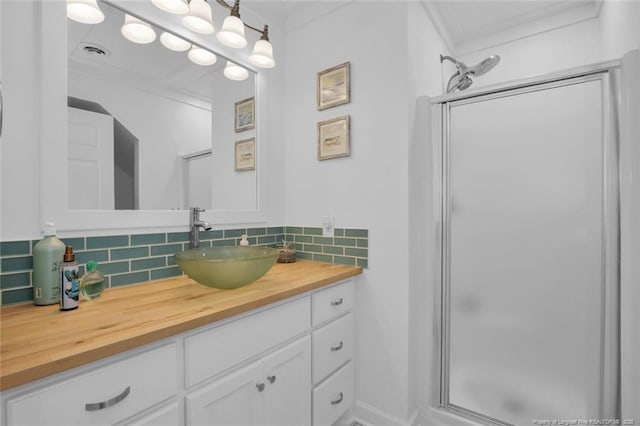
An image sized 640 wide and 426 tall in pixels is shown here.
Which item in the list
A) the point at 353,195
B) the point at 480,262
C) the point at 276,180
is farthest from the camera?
the point at 276,180

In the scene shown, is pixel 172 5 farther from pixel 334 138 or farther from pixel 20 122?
pixel 334 138

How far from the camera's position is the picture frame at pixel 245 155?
1.84m

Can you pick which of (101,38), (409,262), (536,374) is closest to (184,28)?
(101,38)

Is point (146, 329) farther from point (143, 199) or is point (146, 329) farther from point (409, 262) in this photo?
point (409, 262)

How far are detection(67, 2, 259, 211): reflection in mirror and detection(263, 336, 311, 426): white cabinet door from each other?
2.82ft

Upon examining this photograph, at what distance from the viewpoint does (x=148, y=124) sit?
1448 millimetres

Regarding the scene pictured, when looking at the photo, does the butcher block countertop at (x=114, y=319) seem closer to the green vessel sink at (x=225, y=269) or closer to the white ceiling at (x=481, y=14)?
the green vessel sink at (x=225, y=269)

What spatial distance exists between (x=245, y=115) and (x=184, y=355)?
1383mm

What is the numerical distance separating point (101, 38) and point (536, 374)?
2.40 metres

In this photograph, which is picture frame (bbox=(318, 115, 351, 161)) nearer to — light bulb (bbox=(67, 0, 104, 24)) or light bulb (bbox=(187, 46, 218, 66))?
light bulb (bbox=(187, 46, 218, 66))

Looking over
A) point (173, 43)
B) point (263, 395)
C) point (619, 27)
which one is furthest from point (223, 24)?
point (619, 27)

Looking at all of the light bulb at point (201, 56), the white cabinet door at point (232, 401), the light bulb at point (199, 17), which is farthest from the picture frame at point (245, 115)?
Result: the white cabinet door at point (232, 401)

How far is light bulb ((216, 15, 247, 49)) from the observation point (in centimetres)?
145

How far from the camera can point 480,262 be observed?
155 centimetres
